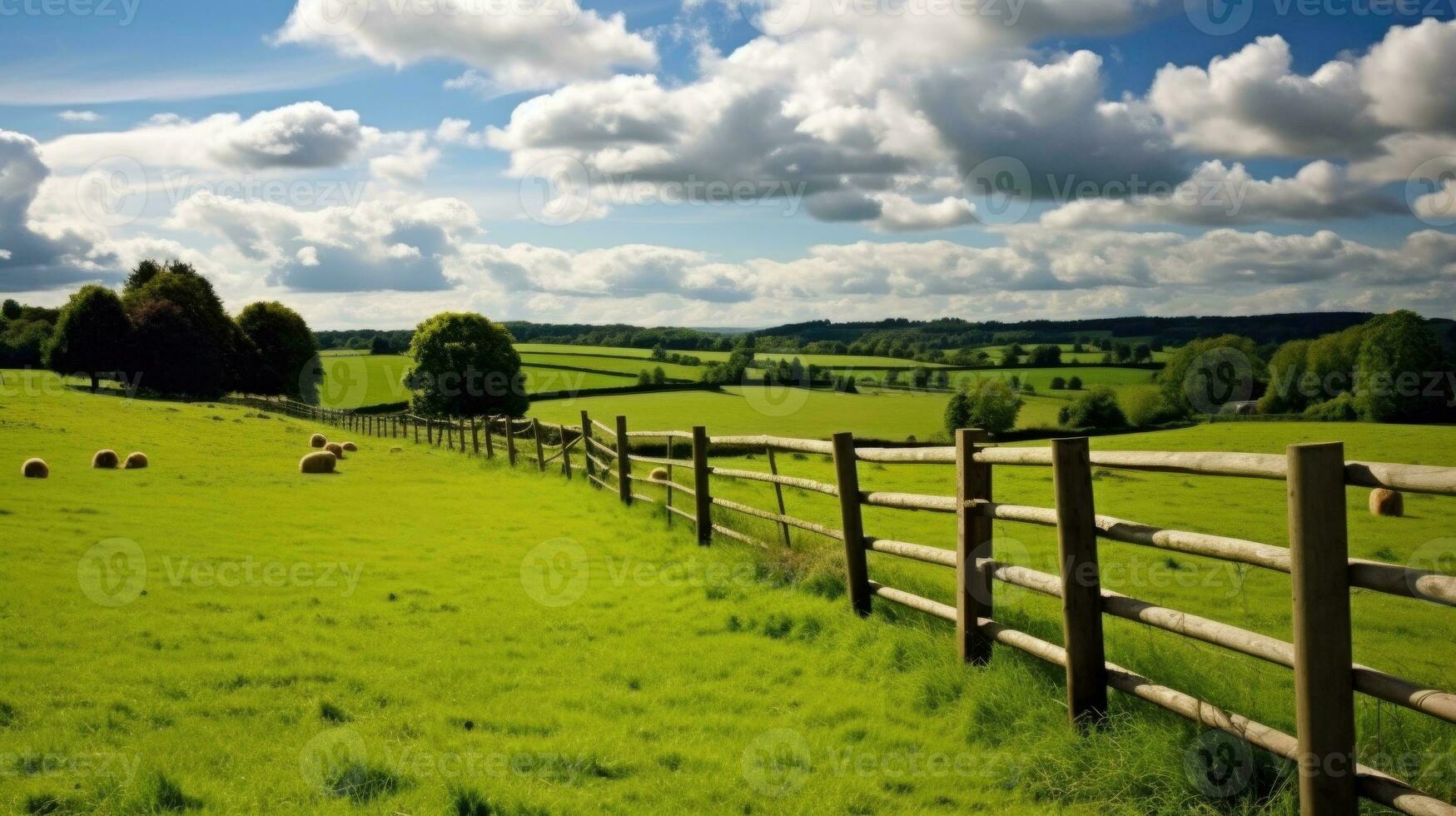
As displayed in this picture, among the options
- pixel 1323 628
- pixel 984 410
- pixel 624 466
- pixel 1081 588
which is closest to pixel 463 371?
pixel 984 410

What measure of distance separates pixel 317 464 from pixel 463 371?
32.0 m

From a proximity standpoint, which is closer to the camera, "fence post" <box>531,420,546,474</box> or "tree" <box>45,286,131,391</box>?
"fence post" <box>531,420,546,474</box>

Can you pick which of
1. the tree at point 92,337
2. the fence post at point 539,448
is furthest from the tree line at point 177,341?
the fence post at point 539,448

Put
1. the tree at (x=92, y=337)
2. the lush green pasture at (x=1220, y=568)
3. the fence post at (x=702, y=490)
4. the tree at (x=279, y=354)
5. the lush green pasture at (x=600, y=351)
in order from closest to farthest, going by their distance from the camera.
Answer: the lush green pasture at (x=1220, y=568), the fence post at (x=702, y=490), the tree at (x=92, y=337), the tree at (x=279, y=354), the lush green pasture at (x=600, y=351)

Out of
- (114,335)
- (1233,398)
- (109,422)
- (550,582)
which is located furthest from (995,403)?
(114,335)

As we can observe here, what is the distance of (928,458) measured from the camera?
23.7 ft

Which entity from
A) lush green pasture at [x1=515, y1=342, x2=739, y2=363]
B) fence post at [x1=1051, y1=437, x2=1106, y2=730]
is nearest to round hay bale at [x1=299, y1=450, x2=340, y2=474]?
fence post at [x1=1051, y1=437, x2=1106, y2=730]

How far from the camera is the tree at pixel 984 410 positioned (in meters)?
53.5

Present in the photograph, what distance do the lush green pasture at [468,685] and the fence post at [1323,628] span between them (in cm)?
71

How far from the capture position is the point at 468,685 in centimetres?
654

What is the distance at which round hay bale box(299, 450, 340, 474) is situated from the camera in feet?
79.8

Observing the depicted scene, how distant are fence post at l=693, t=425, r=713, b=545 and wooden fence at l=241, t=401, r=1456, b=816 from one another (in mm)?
3643

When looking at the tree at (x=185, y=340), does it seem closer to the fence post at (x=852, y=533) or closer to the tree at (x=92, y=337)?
the tree at (x=92, y=337)

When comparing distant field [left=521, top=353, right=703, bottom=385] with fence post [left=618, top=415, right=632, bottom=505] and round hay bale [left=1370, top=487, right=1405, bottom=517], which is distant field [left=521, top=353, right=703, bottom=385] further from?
fence post [left=618, top=415, right=632, bottom=505]
